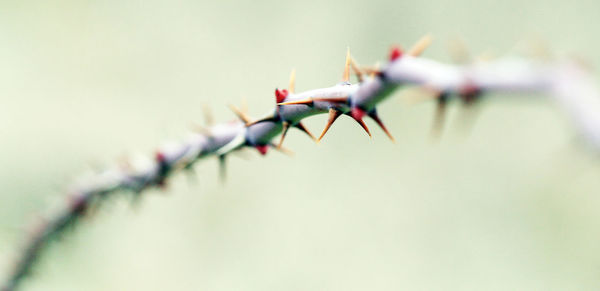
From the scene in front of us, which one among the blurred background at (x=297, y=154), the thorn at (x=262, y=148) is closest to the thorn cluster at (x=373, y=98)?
the thorn at (x=262, y=148)

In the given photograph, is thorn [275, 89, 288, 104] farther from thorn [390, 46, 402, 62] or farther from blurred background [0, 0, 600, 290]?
blurred background [0, 0, 600, 290]

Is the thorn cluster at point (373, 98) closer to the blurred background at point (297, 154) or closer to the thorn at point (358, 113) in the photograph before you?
the thorn at point (358, 113)

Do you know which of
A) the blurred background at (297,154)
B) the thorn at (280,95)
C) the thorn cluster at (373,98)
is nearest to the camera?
the thorn cluster at (373,98)

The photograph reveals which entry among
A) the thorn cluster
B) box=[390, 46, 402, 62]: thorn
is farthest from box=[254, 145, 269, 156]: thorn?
box=[390, 46, 402, 62]: thorn

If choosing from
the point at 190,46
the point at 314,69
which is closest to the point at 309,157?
the point at 314,69

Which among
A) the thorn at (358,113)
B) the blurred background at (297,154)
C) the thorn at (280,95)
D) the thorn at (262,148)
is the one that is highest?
the blurred background at (297,154)

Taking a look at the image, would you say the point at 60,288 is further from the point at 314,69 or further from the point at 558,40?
the point at 558,40

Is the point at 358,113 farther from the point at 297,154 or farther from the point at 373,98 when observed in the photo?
the point at 297,154

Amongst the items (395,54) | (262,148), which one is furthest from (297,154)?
(395,54)
